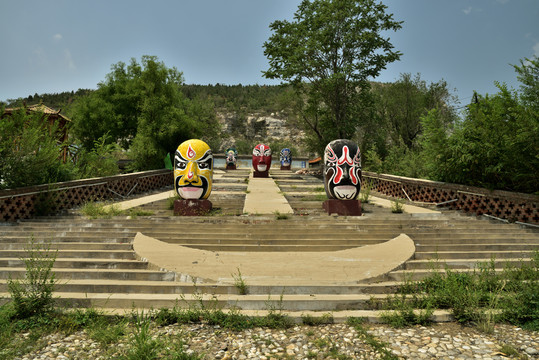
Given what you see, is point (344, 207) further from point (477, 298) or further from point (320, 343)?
point (320, 343)

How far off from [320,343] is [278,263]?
2244 millimetres

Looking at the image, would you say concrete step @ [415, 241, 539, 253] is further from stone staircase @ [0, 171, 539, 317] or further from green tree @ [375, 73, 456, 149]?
green tree @ [375, 73, 456, 149]

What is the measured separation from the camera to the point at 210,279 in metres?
5.11

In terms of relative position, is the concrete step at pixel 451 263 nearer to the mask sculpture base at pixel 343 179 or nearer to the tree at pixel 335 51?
the mask sculpture base at pixel 343 179

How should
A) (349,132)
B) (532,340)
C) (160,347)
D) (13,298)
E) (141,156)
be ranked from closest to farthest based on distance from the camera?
1. (160,347)
2. (532,340)
3. (13,298)
4. (141,156)
5. (349,132)

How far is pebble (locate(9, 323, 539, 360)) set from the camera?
3418mm

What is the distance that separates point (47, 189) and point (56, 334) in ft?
21.6

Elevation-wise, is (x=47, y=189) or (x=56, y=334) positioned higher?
(x=47, y=189)

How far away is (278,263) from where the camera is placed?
5824mm

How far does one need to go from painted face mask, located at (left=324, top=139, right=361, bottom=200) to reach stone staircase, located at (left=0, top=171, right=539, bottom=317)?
124 centimetres

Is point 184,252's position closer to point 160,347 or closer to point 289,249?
point 289,249

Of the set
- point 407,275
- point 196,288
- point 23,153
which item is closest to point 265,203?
point 407,275

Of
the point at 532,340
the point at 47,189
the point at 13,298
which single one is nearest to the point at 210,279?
the point at 13,298

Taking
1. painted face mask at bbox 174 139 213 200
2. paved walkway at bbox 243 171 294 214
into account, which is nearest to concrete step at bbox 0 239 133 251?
painted face mask at bbox 174 139 213 200
